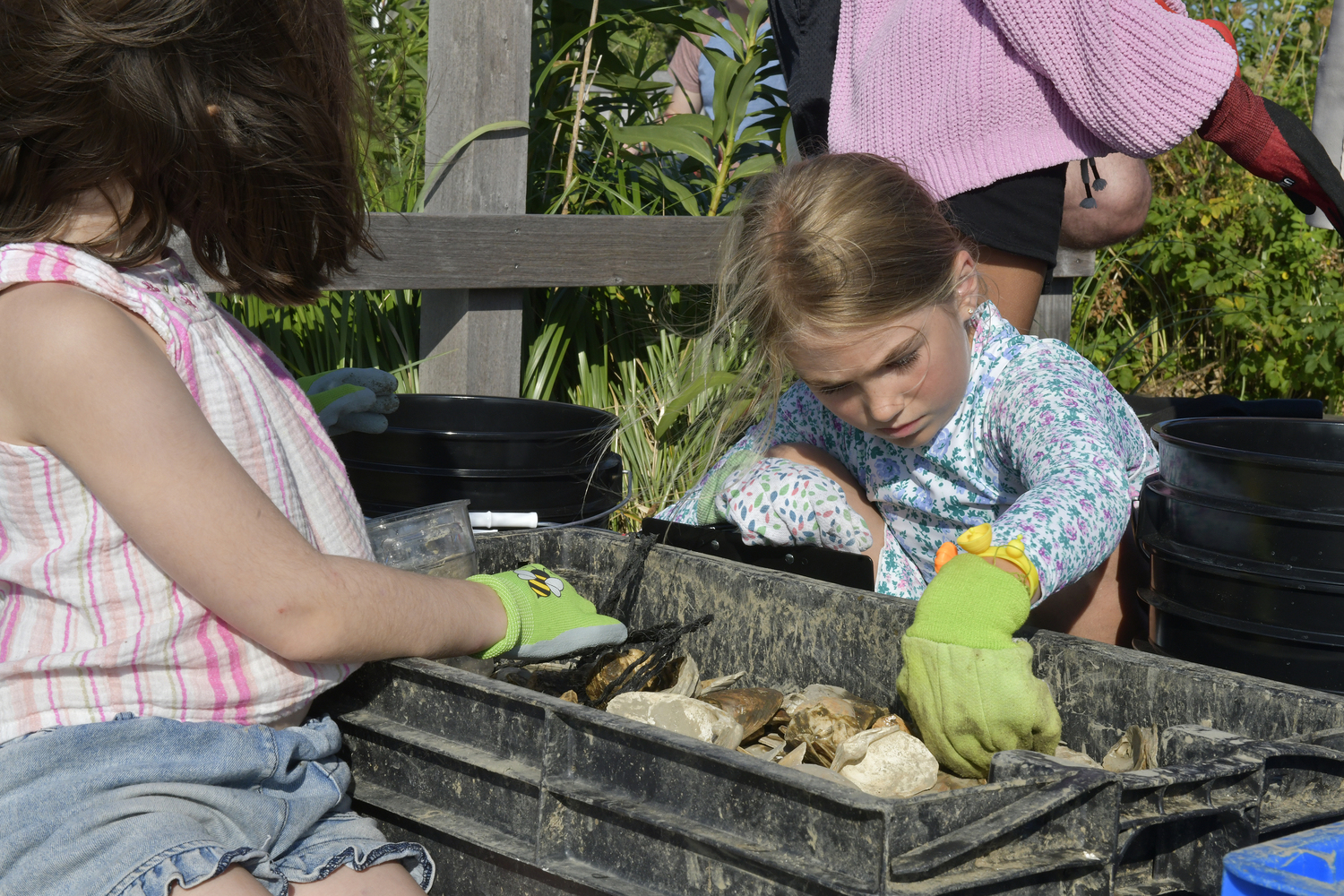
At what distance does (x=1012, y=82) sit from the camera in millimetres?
2092

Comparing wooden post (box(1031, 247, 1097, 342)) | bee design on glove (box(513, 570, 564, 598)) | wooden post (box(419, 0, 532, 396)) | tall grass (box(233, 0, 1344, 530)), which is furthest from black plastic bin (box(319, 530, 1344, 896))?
wooden post (box(1031, 247, 1097, 342))

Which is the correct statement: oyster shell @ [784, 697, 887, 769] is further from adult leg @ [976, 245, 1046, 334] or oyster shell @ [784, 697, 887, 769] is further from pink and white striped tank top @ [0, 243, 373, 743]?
adult leg @ [976, 245, 1046, 334]

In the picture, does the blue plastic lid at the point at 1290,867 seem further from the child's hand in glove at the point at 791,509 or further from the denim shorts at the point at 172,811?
the child's hand in glove at the point at 791,509

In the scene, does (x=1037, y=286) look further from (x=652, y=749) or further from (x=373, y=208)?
(x=373, y=208)

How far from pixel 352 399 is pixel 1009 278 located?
1.22 m

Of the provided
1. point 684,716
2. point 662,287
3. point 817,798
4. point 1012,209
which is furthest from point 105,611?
point 662,287

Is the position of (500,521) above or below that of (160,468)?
below

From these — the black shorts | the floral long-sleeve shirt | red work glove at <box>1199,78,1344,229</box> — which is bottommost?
the floral long-sleeve shirt

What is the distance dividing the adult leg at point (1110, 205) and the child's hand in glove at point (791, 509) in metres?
0.91

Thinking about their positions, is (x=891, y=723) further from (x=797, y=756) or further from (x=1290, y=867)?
(x=1290, y=867)

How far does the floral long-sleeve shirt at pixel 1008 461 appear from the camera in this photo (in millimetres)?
1618

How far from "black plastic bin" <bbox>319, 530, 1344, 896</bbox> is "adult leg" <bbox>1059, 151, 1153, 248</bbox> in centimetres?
140

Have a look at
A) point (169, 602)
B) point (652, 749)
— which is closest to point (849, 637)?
point (652, 749)

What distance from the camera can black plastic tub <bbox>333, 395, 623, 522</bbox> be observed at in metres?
2.09
